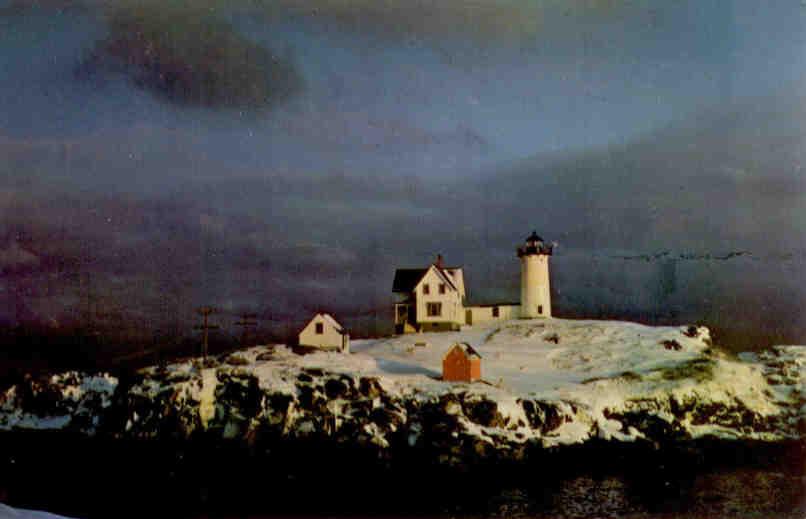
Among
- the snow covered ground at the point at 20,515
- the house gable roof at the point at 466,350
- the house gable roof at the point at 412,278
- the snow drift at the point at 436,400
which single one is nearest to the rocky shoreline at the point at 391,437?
the snow drift at the point at 436,400

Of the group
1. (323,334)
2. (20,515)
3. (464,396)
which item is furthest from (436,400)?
(20,515)

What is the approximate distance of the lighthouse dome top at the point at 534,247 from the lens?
9.77m

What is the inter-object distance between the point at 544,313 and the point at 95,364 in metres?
6.58

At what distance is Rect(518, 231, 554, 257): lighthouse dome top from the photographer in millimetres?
9766

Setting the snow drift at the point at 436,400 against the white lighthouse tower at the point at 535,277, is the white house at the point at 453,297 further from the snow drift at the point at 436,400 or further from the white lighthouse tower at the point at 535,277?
the snow drift at the point at 436,400

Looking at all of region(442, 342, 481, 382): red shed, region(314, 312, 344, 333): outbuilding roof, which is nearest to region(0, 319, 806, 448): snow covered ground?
region(442, 342, 481, 382): red shed

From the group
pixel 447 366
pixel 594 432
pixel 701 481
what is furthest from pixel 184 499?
pixel 701 481

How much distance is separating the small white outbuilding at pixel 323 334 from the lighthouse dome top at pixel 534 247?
108 inches

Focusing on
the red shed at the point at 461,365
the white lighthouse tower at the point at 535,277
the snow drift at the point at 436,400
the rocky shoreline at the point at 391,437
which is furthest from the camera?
the red shed at the point at 461,365

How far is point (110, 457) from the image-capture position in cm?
950

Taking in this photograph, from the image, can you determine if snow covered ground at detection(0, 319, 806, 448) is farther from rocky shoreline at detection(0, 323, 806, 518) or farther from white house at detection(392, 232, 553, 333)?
white house at detection(392, 232, 553, 333)

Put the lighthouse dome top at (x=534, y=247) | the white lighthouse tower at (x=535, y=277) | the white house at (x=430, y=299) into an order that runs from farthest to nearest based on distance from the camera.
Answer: the white house at (x=430, y=299) < the white lighthouse tower at (x=535, y=277) < the lighthouse dome top at (x=534, y=247)

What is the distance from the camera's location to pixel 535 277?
1097cm

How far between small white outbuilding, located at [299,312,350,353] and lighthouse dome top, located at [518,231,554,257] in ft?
9.00
